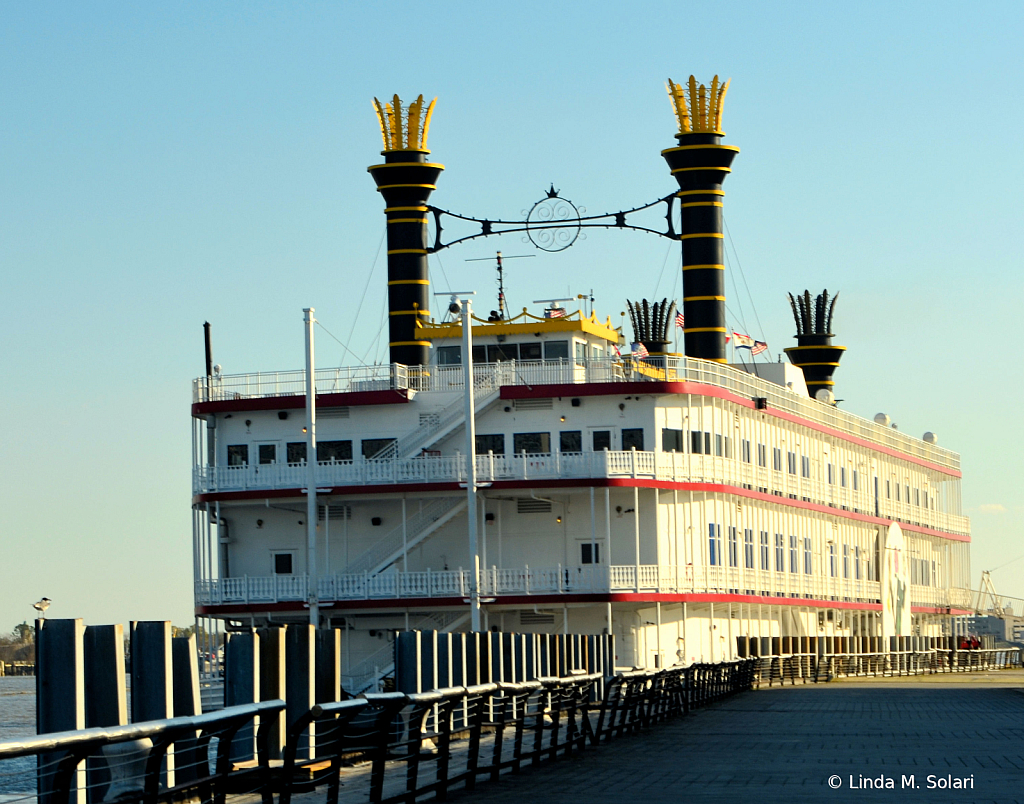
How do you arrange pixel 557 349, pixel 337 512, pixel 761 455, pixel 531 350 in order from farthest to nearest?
pixel 761 455, pixel 531 350, pixel 557 349, pixel 337 512

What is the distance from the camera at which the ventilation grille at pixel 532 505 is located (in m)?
46.2

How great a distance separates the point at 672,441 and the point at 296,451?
10.5 m

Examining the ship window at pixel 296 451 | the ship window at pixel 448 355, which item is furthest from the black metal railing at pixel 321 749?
the ship window at pixel 448 355

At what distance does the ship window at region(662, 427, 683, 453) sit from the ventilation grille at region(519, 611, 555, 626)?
18.3 feet

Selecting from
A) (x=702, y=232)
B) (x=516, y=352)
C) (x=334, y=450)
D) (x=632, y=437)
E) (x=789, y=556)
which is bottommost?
(x=789, y=556)

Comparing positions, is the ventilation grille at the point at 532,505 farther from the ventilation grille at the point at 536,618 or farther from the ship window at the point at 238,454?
the ship window at the point at 238,454

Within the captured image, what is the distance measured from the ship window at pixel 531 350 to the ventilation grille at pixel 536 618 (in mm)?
8139

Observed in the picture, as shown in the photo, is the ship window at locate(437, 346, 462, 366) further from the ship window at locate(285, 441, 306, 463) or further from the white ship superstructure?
the ship window at locate(285, 441, 306, 463)

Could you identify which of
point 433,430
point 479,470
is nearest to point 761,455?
point 479,470

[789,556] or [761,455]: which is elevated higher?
[761,455]

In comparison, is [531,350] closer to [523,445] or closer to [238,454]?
[523,445]

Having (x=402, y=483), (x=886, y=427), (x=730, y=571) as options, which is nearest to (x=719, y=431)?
(x=730, y=571)

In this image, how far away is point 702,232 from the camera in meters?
56.5

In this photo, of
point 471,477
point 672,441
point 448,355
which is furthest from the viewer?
point 448,355
